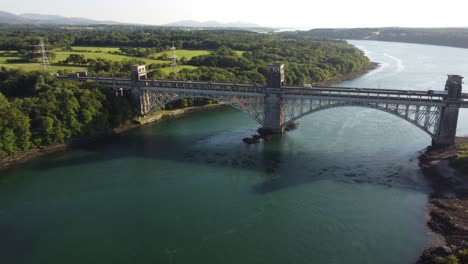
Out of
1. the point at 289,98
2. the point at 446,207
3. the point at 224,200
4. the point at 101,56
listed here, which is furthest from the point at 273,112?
the point at 101,56

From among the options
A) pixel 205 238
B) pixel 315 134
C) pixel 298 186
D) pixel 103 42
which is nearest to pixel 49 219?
pixel 205 238

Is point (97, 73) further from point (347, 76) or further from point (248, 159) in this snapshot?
point (347, 76)

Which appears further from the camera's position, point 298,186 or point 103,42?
point 103,42

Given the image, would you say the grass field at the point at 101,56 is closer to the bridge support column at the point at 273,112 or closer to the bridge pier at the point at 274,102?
the bridge pier at the point at 274,102

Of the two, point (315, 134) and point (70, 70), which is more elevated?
point (70, 70)

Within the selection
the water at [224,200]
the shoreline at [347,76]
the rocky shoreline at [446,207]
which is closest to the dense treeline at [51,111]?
the water at [224,200]

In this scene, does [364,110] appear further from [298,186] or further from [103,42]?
[103,42]

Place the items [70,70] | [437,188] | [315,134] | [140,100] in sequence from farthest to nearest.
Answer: [70,70] → [140,100] → [315,134] → [437,188]
